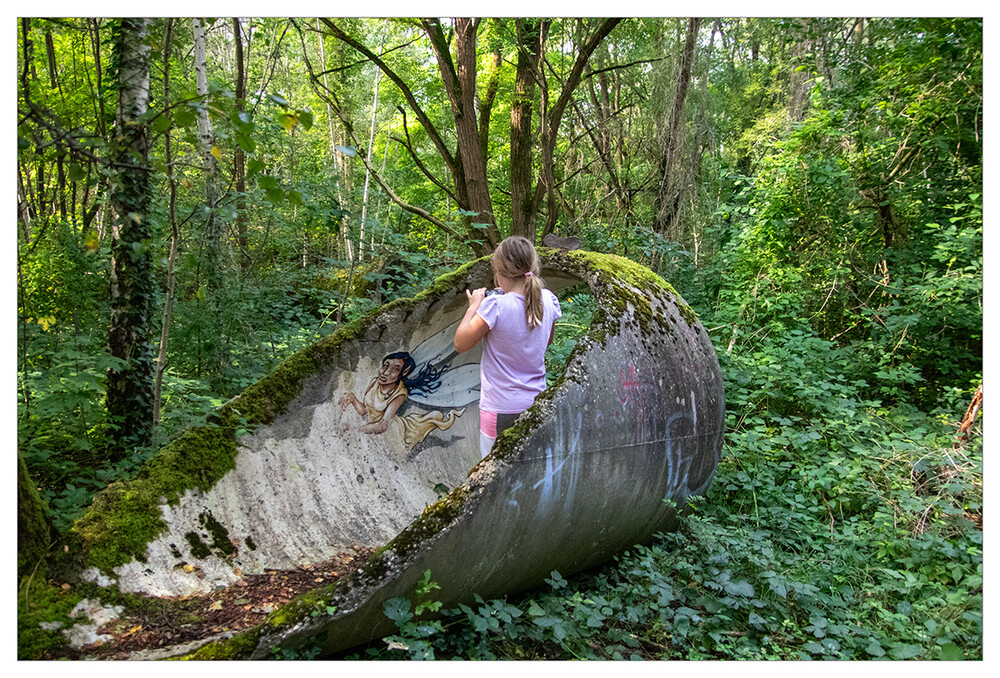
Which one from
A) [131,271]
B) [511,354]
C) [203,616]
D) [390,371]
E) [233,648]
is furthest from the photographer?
[390,371]

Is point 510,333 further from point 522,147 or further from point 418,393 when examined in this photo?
point 522,147

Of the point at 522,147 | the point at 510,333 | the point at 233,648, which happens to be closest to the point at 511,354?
the point at 510,333

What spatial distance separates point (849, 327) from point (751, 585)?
3323mm

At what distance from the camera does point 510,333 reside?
291 centimetres

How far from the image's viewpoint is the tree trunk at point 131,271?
387cm

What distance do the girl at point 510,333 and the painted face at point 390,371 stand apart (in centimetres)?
151

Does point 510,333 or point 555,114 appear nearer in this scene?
point 510,333

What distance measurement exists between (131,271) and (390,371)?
1.78 metres

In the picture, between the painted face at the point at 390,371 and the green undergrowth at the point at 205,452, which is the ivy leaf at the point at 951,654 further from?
the painted face at the point at 390,371

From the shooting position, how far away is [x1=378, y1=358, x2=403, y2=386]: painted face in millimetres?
4406

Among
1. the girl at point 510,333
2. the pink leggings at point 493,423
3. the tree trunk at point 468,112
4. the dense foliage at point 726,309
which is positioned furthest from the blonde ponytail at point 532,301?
the tree trunk at point 468,112

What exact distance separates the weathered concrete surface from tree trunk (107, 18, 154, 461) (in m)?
0.97

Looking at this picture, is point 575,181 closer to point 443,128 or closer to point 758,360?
point 443,128

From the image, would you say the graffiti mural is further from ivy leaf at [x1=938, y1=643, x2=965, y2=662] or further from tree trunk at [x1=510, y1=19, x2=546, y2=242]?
tree trunk at [x1=510, y1=19, x2=546, y2=242]
